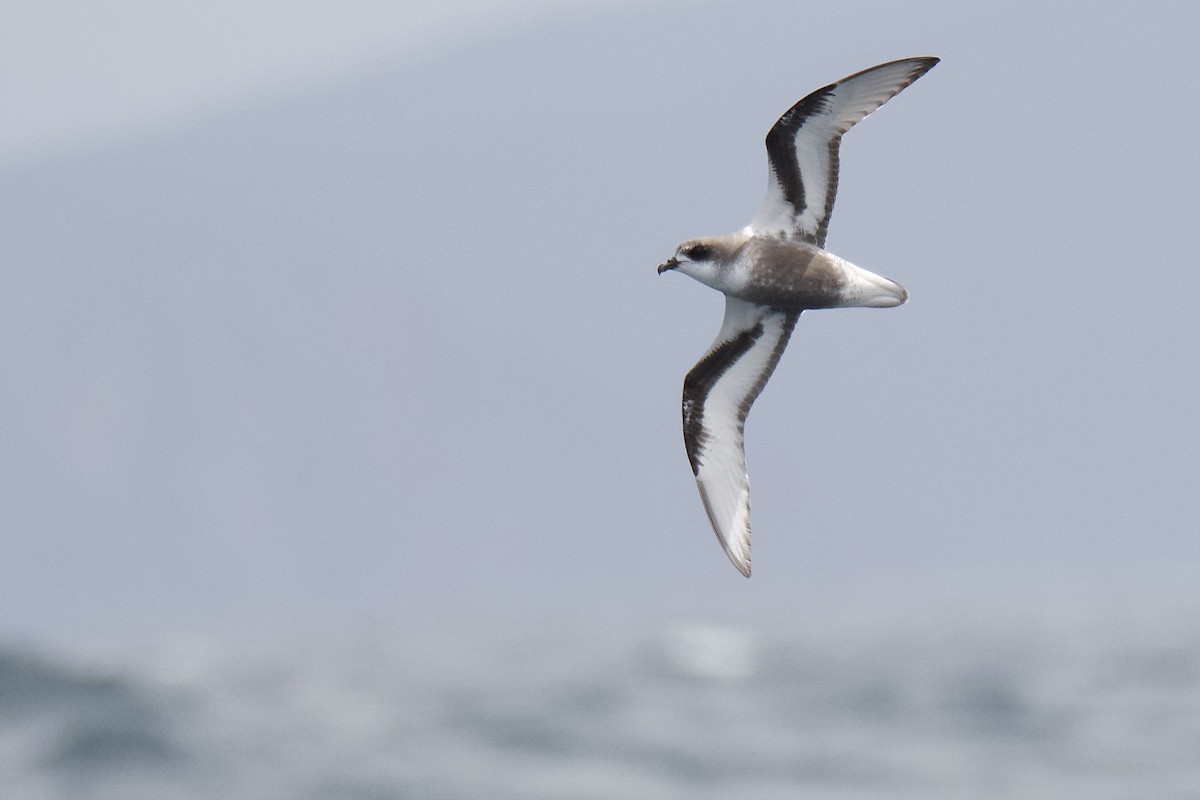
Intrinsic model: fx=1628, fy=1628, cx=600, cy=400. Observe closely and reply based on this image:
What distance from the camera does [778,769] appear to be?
104 meters

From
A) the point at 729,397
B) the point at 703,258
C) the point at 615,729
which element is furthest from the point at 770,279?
the point at 615,729

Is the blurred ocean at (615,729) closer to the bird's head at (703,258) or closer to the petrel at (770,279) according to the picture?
the petrel at (770,279)

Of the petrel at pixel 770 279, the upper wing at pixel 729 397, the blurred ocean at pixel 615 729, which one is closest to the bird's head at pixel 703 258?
the petrel at pixel 770 279

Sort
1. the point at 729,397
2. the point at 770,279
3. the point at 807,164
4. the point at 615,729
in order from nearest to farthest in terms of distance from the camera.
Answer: the point at 770,279
the point at 807,164
the point at 729,397
the point at 615,729

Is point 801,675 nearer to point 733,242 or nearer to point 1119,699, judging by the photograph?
point 1119,699

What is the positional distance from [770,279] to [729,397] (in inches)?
76.7

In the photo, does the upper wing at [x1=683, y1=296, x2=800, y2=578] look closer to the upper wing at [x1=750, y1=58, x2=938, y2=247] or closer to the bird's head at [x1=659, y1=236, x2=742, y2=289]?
the upper wing at [x1=750, y1=58, x2=938, y2=247]

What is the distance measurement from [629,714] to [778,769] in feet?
51.1

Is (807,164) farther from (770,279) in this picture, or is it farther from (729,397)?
(729,397)

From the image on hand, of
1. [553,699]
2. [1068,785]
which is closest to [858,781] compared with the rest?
[1068,785]

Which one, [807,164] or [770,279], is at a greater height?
[807,164]

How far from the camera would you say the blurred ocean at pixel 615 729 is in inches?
3477

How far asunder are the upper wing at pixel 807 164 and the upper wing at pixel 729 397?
747 mm

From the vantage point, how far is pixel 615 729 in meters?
110
